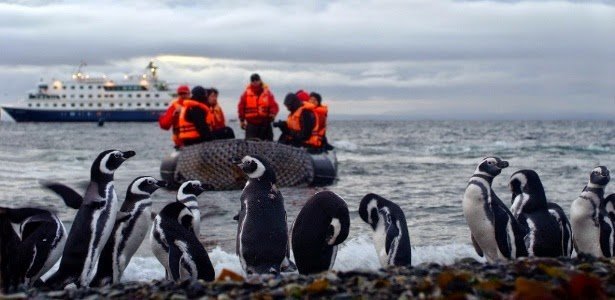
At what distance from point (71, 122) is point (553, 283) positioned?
316ft

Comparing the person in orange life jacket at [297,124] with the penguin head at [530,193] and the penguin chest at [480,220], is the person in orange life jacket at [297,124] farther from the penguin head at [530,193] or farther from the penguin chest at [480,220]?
the penguin chest at [480,220]

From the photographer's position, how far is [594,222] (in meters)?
8.14

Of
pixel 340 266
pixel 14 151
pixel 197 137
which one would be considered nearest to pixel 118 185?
pixel 197 137

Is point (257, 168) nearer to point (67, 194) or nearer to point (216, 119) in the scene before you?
point (67, 194)

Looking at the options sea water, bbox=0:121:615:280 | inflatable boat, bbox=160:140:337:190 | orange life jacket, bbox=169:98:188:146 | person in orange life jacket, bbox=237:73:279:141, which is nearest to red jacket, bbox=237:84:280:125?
person in orange life jacket, bbox=237:73:279:141

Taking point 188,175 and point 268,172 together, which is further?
point 188,175

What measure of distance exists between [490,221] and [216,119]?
1006cm

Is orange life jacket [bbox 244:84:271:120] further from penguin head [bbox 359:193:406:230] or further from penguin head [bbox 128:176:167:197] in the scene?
penguin head [bbox 359:193:406:230]

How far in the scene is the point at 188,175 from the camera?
16094 mm

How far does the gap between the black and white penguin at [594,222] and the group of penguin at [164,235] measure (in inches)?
66.0

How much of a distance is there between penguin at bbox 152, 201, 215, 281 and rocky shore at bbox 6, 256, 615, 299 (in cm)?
127

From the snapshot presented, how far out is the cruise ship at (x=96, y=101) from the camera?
92938 millimetres

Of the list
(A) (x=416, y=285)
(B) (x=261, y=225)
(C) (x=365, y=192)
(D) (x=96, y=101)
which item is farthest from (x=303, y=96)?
(D) (x=96, y=101)

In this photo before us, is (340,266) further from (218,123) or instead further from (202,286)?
(218,123)
